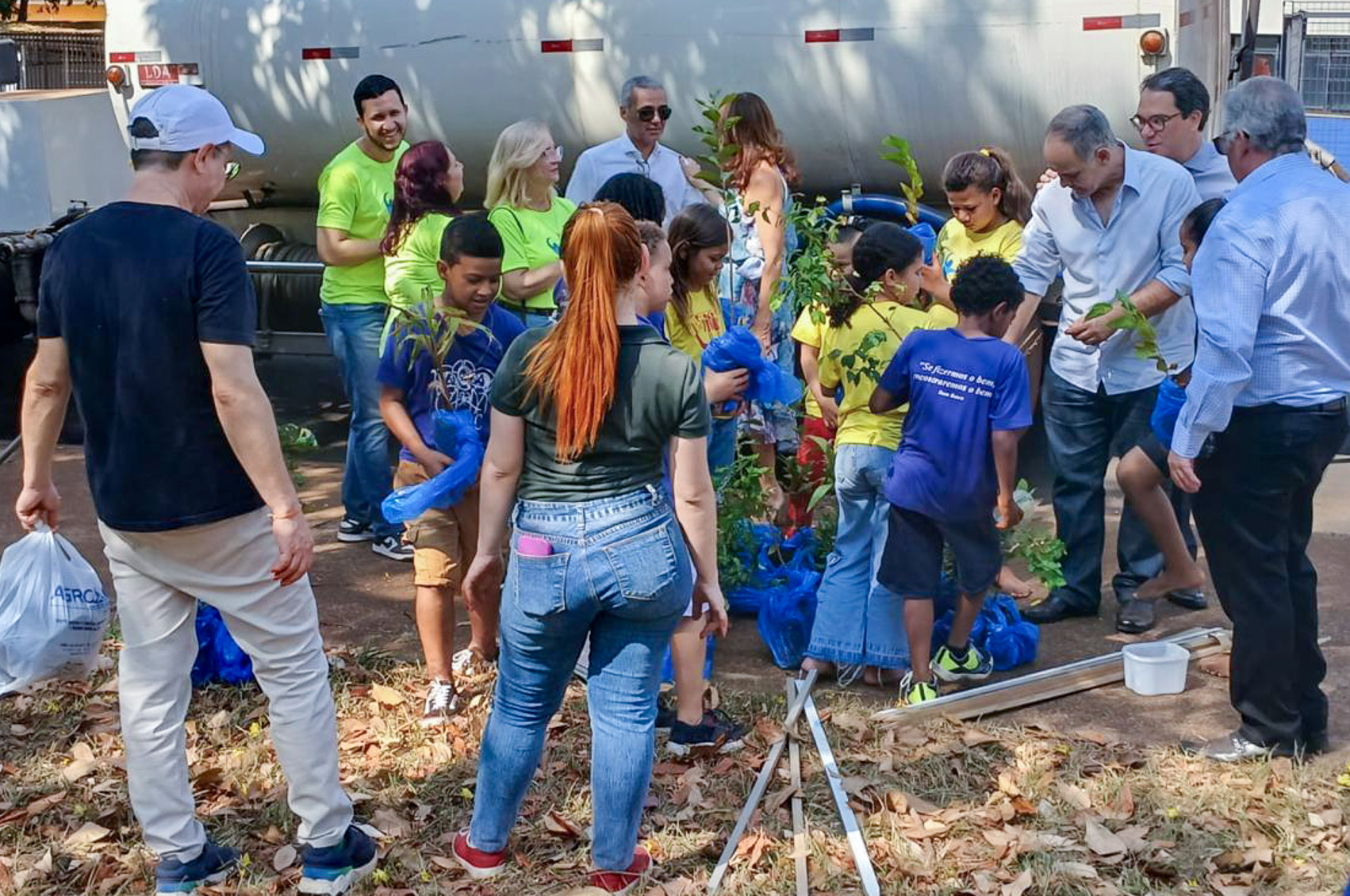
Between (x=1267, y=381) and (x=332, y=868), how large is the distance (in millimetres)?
2839

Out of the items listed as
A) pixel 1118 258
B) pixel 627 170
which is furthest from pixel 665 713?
pixel 627 170

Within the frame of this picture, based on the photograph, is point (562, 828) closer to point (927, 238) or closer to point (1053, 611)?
point (1053, 611)

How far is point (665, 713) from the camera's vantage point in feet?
16.3

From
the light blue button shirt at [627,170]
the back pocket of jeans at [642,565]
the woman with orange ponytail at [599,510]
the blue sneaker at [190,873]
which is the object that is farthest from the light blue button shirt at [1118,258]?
the blue sneaker at [190,873]

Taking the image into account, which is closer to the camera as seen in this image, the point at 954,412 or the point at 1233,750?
the point at 1233,750

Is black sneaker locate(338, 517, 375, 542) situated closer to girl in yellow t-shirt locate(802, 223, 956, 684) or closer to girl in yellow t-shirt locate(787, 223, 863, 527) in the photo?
girl in yellow t-shirt locate(787, 223, 863, 527)

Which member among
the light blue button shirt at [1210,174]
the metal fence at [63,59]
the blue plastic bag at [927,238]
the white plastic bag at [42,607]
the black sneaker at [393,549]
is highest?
the metal fence at [63,59]

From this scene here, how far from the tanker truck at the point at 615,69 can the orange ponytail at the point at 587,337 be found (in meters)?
4.77

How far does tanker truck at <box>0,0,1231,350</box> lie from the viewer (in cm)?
779

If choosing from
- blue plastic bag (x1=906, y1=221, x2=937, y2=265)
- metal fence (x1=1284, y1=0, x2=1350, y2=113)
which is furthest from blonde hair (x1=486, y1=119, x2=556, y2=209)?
metal fence (x1=1284, y1=0, x2=1350, y2=113)

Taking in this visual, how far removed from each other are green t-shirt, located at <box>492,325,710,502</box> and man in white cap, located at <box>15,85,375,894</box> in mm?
563

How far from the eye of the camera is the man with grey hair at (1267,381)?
429 cm

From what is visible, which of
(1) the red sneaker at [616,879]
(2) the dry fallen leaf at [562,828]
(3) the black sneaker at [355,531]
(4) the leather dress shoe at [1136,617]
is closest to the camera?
(1) the red sneaker at [616,879]

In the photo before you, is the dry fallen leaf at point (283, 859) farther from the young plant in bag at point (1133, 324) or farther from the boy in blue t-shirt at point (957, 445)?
the young plant in bag at point (1133, 324)
